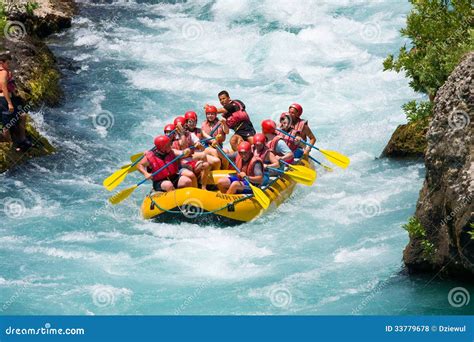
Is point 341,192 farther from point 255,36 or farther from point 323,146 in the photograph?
point 255,36

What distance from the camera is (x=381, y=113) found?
17.3 meters

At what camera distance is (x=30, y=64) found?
658 inches

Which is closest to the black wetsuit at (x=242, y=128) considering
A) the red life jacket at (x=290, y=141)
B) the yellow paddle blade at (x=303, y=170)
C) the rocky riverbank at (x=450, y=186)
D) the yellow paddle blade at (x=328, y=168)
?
the red life jacket at (x=290, y=141)

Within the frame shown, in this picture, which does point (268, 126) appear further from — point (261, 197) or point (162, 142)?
point (162, 142)

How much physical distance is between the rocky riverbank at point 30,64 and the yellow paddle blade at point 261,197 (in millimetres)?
4072

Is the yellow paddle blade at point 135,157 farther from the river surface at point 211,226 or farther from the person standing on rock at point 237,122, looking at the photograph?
the person standing on rock at point 237,122

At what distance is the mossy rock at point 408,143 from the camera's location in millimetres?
14273

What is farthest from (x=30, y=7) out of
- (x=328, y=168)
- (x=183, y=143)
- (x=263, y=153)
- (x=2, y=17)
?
(x=263, y=153)

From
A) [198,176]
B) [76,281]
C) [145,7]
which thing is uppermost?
[145,7]

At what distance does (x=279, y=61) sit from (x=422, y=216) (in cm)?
1151

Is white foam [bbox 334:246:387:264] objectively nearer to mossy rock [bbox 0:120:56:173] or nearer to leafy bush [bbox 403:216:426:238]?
leafy bush [bbox 403:216:426:238]

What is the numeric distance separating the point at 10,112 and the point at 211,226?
361cm

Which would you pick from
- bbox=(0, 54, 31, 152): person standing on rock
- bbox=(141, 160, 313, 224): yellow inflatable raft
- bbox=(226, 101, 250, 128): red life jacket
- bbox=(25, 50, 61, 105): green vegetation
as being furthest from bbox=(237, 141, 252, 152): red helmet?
bbox=(25, 50, 61, 105): green vegetation

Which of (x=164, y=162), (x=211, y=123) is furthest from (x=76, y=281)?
(x=211, y=123)
